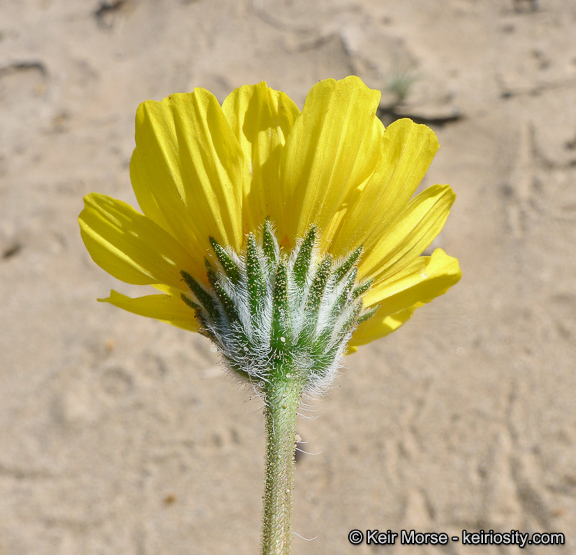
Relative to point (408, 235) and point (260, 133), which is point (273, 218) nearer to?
point (260, 133)

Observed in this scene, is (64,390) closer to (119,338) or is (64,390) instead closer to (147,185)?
(119,338)

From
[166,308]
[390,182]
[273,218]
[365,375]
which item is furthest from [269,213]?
[365,375]

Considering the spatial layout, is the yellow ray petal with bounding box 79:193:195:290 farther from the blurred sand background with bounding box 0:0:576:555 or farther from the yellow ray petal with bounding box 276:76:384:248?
the blurred sand background with bounding box 0:0:576:555

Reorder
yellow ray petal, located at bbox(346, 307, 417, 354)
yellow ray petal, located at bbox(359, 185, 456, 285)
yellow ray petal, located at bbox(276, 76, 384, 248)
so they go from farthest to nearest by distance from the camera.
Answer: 1. yellow ray petal, located at bbox(346, 307, 417, 354)
2. yellow ray petal, located at bbox(359, 185, 456, 285)
3. yellow ray petal, located at bbox(276, 76, 384, 248)

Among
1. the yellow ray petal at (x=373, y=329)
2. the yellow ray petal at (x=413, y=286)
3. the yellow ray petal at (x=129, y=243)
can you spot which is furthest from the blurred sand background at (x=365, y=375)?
the yellow ray petal at (x=129, y=243)

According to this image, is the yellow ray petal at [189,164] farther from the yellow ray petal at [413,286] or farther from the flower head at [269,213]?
the yellow ray petal at [413,286]

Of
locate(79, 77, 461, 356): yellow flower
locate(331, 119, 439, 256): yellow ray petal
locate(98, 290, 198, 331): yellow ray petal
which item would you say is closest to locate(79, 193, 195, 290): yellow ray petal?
locate(79, 77, 461, 356): yellow flower
